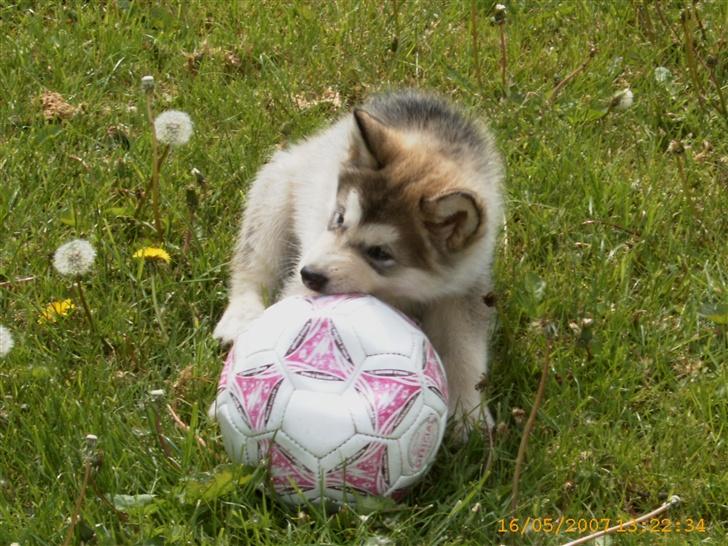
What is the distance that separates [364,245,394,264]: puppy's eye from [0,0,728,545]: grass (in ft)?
1.48

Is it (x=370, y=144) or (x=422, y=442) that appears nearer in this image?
(x=422, y=442)

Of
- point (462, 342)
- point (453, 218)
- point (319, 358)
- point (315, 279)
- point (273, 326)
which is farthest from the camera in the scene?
point (462, 342)

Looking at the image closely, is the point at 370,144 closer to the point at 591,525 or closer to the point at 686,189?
the point at 591,525

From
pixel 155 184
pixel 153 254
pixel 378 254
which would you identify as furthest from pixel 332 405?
pixel 155 184

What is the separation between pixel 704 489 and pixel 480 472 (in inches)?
27.4

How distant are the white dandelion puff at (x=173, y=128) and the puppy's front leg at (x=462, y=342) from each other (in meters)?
1.12

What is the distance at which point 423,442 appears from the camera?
140 inches

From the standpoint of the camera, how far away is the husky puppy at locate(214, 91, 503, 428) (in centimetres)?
397

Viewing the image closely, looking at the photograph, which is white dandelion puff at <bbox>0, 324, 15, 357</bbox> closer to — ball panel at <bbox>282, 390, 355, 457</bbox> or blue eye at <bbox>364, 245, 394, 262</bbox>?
ball panel at <bbox>282, 390, 355, 457</bbox>

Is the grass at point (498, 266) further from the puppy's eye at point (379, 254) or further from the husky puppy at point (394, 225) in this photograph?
the puppy's eye at point (379, 254)

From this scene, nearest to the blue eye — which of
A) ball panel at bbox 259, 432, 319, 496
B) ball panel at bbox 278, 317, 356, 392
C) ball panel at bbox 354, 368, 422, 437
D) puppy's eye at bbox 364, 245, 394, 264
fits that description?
puppy's eye at bbox 364, 245, 394, 264

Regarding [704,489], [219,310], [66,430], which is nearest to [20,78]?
[219,310]

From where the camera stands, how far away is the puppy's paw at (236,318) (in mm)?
4402

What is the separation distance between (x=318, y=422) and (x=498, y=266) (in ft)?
5.35
